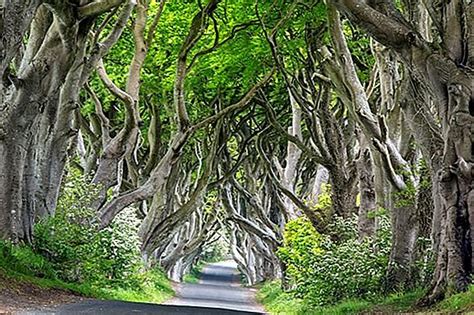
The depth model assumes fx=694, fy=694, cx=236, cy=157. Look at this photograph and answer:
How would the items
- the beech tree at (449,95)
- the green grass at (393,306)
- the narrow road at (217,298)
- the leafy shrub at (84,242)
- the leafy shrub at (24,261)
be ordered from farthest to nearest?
the narrow road at (217,298) → the leafy shrub at (84,242) → the leafy shrub at (24,261) → the beech tree at (449,95) → the green grass at (393,306)

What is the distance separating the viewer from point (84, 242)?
15.8 metres

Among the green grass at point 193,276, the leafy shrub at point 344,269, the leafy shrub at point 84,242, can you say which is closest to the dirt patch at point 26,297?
the leafy shrub at point 84,242

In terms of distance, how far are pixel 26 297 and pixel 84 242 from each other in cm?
450

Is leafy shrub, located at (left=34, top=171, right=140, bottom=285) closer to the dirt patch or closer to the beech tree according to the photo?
the dirt patch

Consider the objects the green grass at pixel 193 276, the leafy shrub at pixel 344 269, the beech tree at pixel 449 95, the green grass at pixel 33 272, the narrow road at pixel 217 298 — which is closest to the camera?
the beech tree at pixel 449 95

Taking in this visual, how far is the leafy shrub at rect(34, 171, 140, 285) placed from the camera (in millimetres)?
15156

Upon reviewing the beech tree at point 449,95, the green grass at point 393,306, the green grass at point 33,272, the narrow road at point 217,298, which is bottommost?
the narrow road at point 217,298

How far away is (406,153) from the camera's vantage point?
51.1 ft

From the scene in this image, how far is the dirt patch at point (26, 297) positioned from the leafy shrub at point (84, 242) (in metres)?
1.84

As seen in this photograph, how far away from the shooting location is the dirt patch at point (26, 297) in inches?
401

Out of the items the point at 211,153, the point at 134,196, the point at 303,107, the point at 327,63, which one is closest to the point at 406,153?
the point at 327,63

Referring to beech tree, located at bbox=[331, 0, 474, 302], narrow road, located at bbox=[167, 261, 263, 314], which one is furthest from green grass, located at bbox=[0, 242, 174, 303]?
beech tree, located at bbox=[331, 0, 474, 302]

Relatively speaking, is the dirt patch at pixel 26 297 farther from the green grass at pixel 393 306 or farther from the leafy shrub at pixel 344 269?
the leafy shrub at pixel 344 269

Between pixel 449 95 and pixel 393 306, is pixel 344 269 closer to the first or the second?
pixel 393 306
